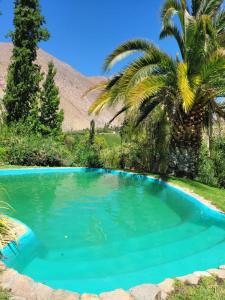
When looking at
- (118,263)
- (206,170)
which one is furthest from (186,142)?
(118,263)

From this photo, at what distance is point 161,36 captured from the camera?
478 inches

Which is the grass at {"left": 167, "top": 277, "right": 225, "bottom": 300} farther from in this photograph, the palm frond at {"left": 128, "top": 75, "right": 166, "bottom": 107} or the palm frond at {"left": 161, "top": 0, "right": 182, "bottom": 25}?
the palm frond at {"left": 161, "top": 0, "right": 182, "bottom": 25}

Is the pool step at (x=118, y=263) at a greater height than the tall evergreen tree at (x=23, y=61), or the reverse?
the tall evergreen tree at (x=23, y=61)

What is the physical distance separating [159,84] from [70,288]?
24.8 ft

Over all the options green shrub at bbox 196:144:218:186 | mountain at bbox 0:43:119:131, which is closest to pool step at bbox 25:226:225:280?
green shrub at bbox 196:144:218:186

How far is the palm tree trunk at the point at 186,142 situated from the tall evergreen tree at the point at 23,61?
961cm

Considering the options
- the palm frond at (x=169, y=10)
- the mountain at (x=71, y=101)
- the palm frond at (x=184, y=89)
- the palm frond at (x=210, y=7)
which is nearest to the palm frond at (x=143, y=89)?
the palm frond at (x=184, y=89)

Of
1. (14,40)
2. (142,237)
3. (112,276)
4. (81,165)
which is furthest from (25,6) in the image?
(112,276)

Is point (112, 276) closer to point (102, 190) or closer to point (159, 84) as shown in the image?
point (102, 190)

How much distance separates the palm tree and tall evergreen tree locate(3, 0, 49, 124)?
7359mm

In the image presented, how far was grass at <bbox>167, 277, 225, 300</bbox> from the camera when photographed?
3.30 meters

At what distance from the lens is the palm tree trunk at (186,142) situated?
452 inches

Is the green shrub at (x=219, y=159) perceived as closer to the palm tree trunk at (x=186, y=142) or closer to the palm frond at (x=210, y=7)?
the palm tree trunk at (x=186, y=142)

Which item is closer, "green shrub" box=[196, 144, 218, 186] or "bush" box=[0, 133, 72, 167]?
"green shrub" box=[196, 144, 218, 186]
